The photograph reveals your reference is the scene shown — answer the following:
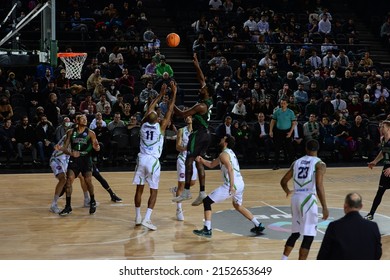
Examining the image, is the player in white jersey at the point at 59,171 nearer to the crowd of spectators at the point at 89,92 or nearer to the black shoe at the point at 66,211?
the black shoe at the point at 66,211

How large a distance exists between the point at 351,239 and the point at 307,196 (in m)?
3.09

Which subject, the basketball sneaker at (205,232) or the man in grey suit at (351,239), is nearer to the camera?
the man in grey suit at (351,239)

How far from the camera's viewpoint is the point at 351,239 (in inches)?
288

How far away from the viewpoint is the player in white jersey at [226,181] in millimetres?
12156

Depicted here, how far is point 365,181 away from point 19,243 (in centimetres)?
1008

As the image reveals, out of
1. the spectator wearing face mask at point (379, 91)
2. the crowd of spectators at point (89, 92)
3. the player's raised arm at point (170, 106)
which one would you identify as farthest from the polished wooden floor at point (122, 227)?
the spectator wearing face mask at point (379, 91)

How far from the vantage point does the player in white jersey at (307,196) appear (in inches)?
406

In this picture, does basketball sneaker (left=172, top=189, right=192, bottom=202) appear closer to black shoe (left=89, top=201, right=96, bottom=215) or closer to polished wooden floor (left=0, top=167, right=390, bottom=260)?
polished wooden floor (left=0, top=167, right=390, bottom=260)

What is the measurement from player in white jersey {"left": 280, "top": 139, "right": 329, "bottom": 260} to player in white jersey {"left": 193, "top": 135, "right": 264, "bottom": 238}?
1753 millimetres

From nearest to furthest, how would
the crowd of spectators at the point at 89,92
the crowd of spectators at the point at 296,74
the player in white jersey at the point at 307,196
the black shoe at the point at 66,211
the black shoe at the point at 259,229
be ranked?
1. the player in white jersey at the point at 307,196
2. the black shoe at the point at 259,229
3. the black shoe at the point at 66,211
4. the crowd of spectators at the point at 89,92
5. the crowd of spectators at the point at 296,74

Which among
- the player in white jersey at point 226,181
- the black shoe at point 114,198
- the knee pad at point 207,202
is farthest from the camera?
the black shoe at point 114,198

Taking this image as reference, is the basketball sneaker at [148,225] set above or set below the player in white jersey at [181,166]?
below

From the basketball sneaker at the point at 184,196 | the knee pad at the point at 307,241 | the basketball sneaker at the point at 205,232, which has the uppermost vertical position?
the basketball sneaker at the point at 184,196

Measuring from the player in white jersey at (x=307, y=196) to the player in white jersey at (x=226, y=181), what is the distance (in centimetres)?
175
